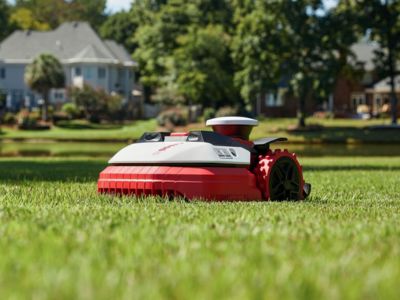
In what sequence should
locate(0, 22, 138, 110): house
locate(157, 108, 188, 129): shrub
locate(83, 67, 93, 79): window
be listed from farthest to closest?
locate(0, 22, 138, 110): house, locate(83, 67, 93, 79): window, locate(157, 108, 188, 129): shrub

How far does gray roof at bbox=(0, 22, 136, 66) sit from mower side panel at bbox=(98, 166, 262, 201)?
87.3 metres

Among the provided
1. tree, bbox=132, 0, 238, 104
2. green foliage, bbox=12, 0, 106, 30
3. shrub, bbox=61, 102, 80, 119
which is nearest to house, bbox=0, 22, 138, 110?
tree, bbox=132, 0, 238, 104

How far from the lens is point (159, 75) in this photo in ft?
285

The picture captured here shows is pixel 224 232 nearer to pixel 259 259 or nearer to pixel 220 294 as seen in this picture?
pixel 259 259

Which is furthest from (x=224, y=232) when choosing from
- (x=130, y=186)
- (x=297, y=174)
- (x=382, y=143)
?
(x=382, y=143)

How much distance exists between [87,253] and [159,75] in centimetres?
8180

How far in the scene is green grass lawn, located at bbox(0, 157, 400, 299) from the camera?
14.6 ft

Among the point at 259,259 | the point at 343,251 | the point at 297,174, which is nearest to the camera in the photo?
the point at 259,259

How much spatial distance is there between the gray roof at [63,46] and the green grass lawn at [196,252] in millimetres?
90652

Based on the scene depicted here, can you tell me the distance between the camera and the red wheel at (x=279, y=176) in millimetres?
11484

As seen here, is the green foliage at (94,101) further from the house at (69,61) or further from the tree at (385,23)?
the tree at (385,23)

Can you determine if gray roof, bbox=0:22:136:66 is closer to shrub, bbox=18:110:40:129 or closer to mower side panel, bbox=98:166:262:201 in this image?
shrub, bbox=18:110:40:129

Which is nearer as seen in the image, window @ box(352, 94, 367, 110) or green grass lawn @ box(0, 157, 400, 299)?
green grass lawn @ box(0, 157, 400, 299)

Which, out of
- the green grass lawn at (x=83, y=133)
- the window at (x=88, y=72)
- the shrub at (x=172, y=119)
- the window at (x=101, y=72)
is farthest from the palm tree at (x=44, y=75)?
the shrub at (x=172, y=119)
